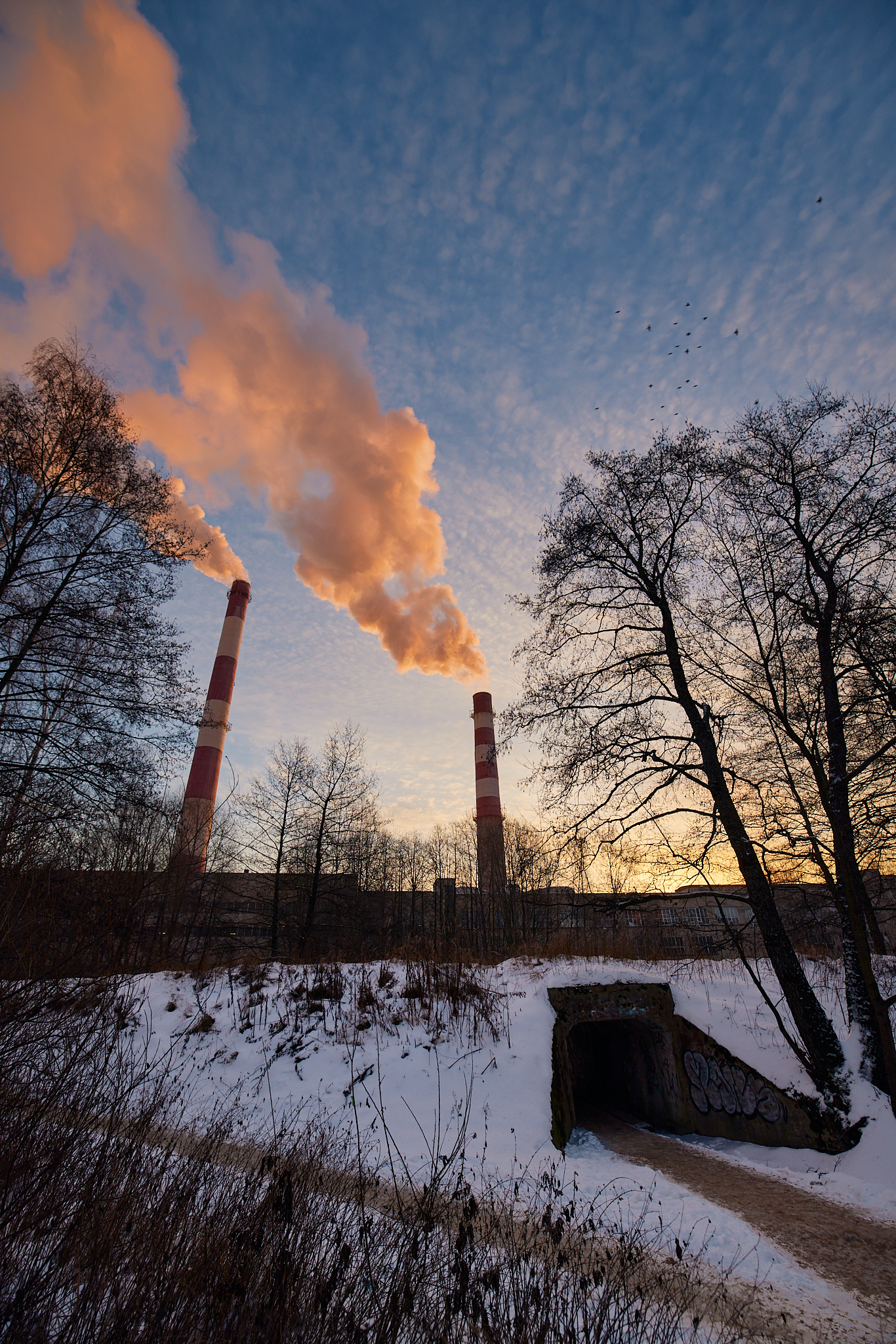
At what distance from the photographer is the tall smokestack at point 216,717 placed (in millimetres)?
28438

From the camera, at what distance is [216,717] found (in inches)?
1223

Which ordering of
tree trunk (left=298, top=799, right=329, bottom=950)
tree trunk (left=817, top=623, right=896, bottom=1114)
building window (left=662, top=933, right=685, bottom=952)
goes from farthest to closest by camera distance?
building window (left=662, top=933, right=685, bottom=952), tree trunk (left=298, top=799, right=329, bottom=950), tree trunk (left=817, top=623, right=896, bottom=1114)

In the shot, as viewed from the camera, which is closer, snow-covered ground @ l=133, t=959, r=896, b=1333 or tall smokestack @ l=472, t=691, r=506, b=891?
snow-covered ground @ l=133, t=959, r=896, b=1333

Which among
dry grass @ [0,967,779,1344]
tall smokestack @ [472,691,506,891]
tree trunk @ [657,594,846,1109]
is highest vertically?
tall smokestack @ [472,691,506,891]

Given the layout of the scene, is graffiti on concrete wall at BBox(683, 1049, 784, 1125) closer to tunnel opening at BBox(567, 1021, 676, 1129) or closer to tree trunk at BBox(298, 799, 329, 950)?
tunnel opening at BBox(567, 1021, 676, 1129)

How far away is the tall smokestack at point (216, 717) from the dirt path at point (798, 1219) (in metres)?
22.4

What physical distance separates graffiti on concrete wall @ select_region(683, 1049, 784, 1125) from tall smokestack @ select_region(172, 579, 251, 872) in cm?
2169

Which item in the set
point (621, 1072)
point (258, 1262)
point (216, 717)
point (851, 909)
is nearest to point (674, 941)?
point (621, 1072)

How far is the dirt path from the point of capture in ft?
15.4

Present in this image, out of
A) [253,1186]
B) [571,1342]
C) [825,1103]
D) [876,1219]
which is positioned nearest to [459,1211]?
[253,1186]

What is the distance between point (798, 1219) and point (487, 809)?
83.5 feet

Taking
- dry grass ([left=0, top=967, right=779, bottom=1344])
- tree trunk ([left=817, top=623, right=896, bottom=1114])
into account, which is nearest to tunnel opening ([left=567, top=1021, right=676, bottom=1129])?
tree trunk ([left=817, top=623, right=896, bottom=1114])

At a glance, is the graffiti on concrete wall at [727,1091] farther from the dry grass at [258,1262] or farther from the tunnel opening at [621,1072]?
the dry grass at [258,1262]

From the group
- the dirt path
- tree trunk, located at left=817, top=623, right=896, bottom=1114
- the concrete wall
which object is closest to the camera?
the dirt path
